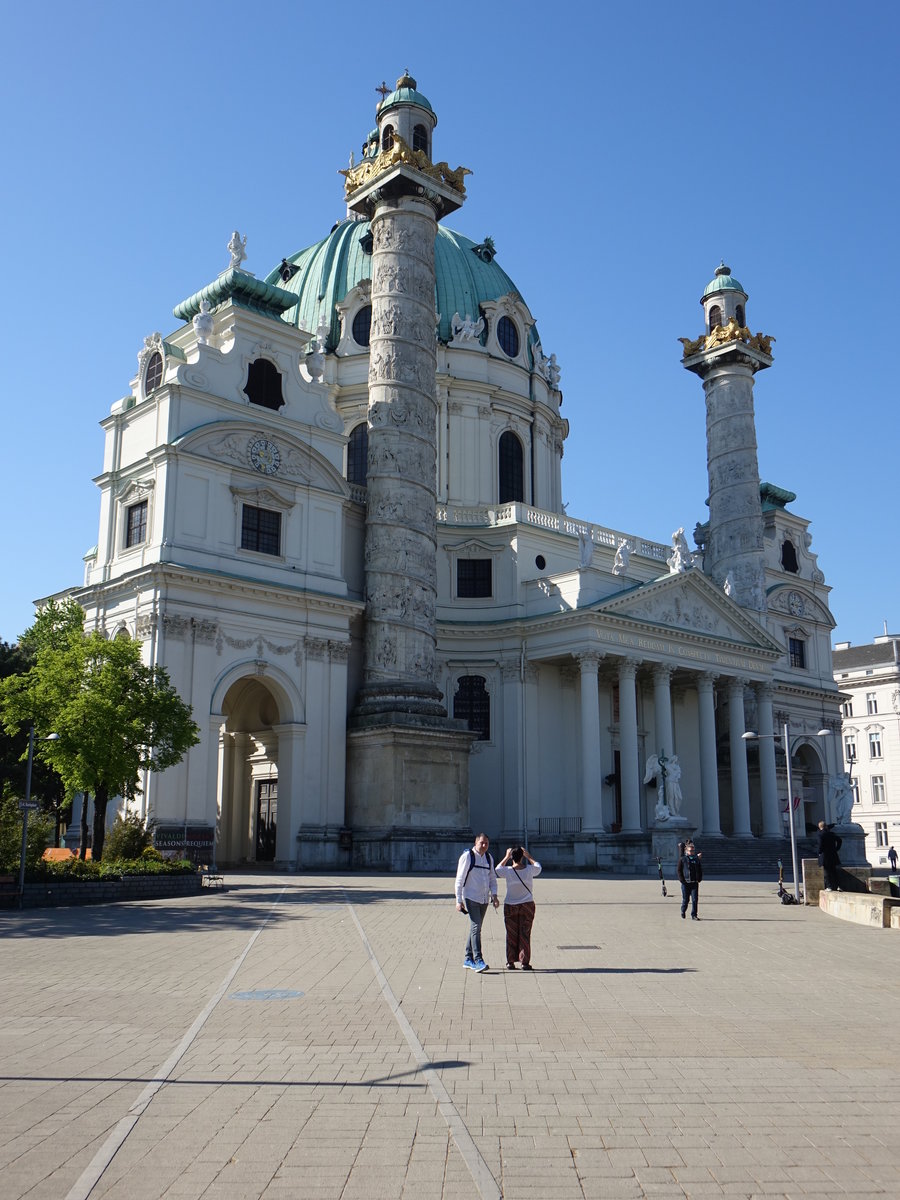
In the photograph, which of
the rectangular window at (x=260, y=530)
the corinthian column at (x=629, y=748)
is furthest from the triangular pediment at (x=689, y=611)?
the rectangular window at (x=260, y=530)

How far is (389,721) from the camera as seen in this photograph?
141ft

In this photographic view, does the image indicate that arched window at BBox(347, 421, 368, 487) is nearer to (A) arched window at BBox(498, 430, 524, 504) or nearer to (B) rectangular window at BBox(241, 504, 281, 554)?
(A) arched window at BBox(498, 430, 524, 504)

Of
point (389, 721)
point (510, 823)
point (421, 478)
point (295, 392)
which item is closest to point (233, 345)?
point (295, 392)

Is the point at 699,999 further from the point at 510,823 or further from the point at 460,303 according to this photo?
the point at 460,303

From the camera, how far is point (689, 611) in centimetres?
5372

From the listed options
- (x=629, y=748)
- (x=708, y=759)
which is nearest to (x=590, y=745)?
(x=629, y=748)

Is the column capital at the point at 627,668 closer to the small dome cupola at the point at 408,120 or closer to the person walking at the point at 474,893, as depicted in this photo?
the small dome cupola at the point at 408,120

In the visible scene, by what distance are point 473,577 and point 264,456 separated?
1360 cm

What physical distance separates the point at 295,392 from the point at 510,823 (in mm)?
20074

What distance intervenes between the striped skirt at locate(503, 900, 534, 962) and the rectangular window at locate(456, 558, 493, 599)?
125 ft

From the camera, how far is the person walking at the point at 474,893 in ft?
50.4

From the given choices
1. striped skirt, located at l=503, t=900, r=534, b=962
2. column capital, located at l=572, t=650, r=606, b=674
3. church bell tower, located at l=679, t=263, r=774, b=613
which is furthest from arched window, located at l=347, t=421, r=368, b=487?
striped skirt, located at l=503, t=900, r=534, b=962

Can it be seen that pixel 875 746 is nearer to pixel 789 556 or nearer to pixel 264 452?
pixel 789 556

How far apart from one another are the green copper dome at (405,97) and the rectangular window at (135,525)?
851 inches
